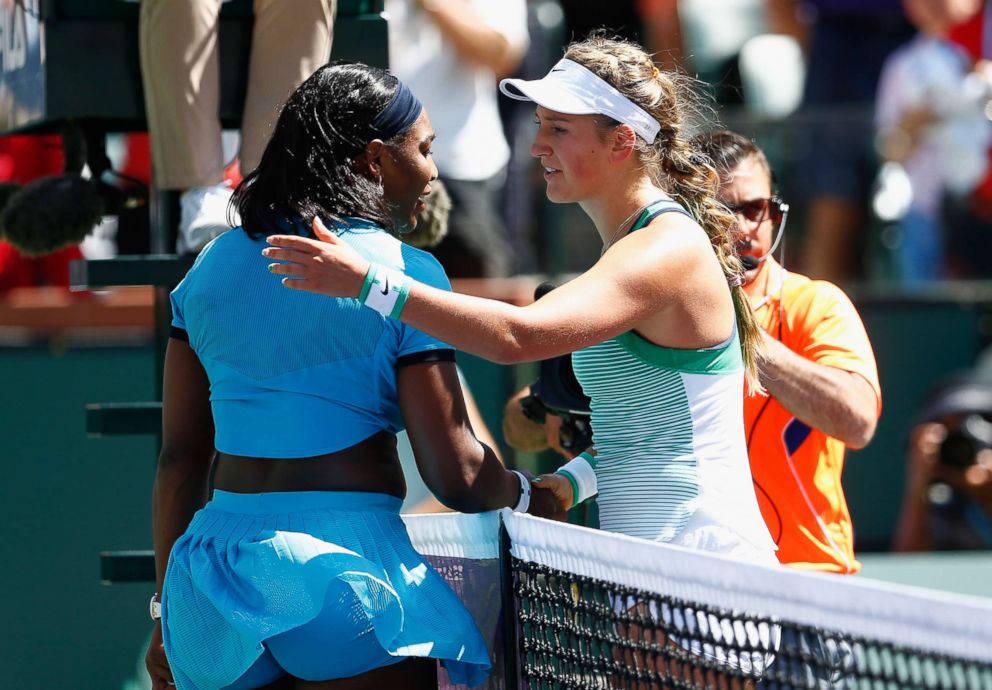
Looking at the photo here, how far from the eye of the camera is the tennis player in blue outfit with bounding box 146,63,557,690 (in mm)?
2467

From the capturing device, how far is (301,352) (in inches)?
100

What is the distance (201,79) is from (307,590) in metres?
2.00

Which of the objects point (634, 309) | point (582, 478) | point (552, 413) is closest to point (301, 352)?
point (634, 309)

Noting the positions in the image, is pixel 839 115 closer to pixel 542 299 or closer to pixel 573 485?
pixel 573 485

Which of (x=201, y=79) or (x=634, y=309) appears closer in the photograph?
(x=634, y=309)

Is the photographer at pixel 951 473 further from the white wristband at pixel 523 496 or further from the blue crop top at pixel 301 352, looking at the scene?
the blue crop top at pixel 301 352

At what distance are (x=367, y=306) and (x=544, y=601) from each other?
658mm

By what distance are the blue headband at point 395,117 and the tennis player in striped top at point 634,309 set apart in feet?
0.77

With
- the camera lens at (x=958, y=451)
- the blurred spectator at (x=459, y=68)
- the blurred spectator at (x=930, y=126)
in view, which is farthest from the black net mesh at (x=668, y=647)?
the blurred spectator at (x=930, y=126)

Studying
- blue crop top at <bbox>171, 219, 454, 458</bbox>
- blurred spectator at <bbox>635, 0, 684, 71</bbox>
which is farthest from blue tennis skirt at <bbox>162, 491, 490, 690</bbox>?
blurred spectator at <bbox>635, 0, 684, 71</bbox>

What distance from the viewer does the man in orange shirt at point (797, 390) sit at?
11.2 feet

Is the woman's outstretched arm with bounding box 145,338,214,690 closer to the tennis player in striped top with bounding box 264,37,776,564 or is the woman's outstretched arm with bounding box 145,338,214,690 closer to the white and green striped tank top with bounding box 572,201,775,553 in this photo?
the tennis player in striped top with bounding box 264,37,776,564

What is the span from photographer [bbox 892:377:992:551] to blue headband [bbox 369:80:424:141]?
595 centimetres

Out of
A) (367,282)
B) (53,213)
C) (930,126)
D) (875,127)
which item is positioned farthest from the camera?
(875,127)
